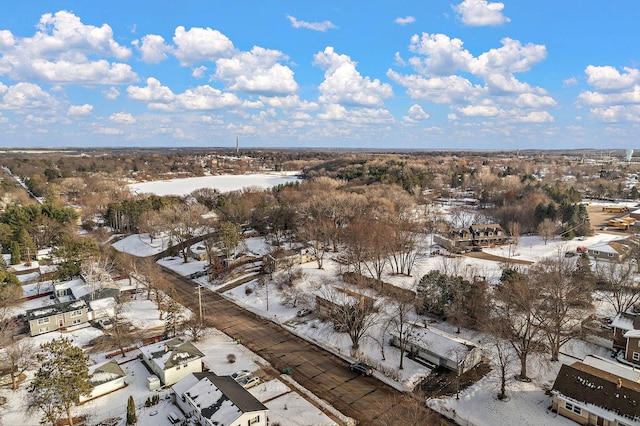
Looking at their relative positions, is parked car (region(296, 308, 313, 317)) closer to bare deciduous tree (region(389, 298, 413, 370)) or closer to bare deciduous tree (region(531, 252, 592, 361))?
bare deciduous tree (region(389, 298, 413, 370))

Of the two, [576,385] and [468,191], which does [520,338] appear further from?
[468,191]

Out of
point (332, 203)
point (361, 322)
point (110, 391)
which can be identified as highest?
point (332, 203)

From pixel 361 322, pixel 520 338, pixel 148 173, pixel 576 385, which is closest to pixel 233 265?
pixel 361 322

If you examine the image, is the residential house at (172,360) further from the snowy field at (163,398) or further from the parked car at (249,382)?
the parked car at (249,382)

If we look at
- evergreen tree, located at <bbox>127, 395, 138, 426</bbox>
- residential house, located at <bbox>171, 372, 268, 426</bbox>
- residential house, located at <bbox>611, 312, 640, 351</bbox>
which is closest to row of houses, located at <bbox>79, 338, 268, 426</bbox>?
residential house, located at <bbox>171, 372, 268, 426</bbox>

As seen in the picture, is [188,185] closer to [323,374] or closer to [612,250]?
[323,374]

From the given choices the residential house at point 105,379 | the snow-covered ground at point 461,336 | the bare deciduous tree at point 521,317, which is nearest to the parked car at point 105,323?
the residential house at point 105,379

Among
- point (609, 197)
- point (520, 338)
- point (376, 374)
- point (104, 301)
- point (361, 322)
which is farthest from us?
point (609, 197)
